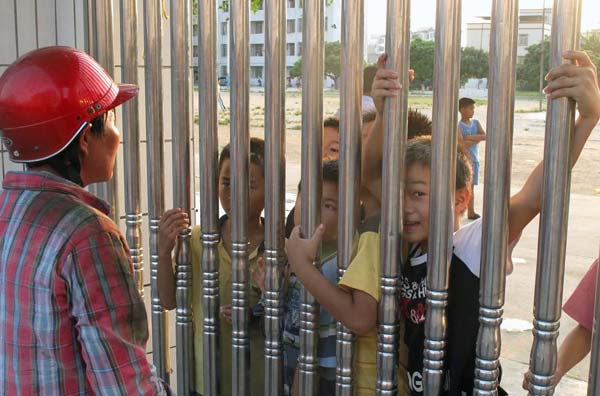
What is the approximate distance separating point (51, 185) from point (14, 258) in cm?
17

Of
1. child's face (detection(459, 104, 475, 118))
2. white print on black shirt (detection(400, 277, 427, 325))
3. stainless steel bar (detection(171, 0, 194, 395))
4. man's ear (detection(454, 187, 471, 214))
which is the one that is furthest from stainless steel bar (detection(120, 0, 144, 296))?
child's face (detection(459, 104, 475, 118))

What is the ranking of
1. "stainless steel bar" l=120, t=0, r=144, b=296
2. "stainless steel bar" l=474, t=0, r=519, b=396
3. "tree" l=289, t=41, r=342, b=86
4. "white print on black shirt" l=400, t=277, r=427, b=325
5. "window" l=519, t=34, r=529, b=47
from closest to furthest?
1. "stainless steel bar" l=474, t=0, r=519, b=396
2. "white print on black shirt" l=400, t=277, r=427, b=325
3. "tree" l=289, t=41, r=342, b=86
4. "window" l=519, t=34, r=529, b=47
5. "stainless steel bar" l=120, t=0, r=144, b=296

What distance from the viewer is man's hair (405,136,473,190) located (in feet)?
6.00

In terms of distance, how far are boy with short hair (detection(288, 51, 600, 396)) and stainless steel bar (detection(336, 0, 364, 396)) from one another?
5 cm

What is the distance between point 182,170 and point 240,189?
250mm

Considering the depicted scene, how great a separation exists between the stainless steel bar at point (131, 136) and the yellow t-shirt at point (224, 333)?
8.1 inches

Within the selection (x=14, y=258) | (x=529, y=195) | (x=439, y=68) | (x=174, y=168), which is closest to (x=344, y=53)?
(x=439, y=68)

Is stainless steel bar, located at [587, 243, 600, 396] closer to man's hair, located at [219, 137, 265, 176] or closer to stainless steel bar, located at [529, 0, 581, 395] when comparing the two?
stainless steel bar, located at [529, 0, 581, 395]

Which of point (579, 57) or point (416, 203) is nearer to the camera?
point (579, 57)

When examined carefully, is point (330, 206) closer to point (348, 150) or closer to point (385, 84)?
point (348, 150)

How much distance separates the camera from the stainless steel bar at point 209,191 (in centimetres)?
206

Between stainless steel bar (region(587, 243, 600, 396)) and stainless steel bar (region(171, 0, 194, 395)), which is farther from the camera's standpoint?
stainless steel bar (region(171, 0, 194, 395))

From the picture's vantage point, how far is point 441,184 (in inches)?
64.9

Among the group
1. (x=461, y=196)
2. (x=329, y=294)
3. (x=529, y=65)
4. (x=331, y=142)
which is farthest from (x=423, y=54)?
(x=529, y=65)
